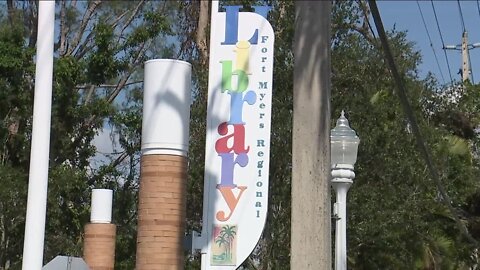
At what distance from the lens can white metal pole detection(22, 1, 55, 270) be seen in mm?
9969

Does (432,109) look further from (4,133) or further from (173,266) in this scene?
(173,266)

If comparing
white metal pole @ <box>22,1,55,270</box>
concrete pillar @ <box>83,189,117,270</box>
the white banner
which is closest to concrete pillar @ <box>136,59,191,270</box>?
the white banner

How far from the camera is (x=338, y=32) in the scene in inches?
882

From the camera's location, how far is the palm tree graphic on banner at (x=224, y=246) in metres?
12.7

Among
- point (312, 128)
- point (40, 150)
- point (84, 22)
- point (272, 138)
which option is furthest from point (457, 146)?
point (312, 128)

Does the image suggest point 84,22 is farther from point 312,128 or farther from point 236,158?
point 312,128

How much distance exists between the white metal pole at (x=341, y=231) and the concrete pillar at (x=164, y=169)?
2.12m

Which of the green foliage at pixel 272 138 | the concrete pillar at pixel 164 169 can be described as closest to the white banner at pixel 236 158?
the concrete pillar at pixel 164 169

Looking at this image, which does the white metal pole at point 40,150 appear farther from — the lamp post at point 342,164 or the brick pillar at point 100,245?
the brick pillar at point 100,245

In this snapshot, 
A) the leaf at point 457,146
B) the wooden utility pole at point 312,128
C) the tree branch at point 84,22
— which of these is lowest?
the wooden utility pole at point 312,128

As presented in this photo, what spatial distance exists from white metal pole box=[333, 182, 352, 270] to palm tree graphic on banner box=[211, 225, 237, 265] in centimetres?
139

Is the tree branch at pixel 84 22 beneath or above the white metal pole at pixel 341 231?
A: above

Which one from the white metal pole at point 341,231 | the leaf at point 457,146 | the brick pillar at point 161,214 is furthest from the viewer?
the leaf at point 457,146

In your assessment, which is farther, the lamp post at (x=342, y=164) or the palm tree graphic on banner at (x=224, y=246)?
the lamp post at (x=342, y=164)
